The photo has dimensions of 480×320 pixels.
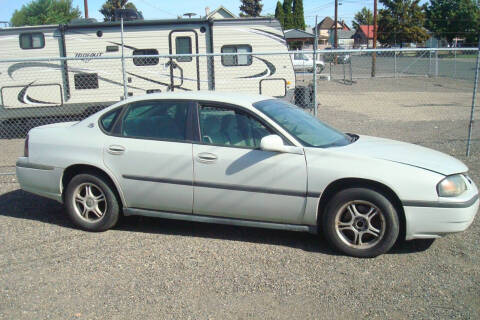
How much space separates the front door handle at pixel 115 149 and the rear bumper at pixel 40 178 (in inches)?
26.2

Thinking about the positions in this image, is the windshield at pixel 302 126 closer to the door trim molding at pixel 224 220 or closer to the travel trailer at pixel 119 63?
the door trim molding at pixel 224 220

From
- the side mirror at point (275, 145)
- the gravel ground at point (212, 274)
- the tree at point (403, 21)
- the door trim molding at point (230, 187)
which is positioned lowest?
the gravel ground at point (212, 274)

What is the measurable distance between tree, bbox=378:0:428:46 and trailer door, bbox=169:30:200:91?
42.1 metres

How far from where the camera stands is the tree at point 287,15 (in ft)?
199

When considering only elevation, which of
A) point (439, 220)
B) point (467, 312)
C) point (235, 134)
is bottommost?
point (467, 312)

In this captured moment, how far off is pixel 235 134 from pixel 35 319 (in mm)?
2478

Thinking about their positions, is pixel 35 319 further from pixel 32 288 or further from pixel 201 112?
pixel 201 112

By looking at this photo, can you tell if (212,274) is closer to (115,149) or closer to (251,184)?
(251,184)

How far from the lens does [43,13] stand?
4534 cm

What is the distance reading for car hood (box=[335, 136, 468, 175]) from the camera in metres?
4.58

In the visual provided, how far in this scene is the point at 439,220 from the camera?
173 inches

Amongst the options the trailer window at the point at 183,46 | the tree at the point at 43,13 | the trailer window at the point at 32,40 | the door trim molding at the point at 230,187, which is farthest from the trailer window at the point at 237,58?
the tree at the point at 43,13

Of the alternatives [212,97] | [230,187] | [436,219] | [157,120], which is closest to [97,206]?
[157,120]

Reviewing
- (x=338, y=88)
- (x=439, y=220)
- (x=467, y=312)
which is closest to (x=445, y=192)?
(x=439, y=220)
